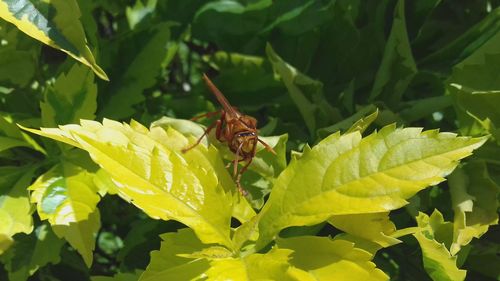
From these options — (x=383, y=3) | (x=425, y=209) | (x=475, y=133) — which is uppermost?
(x=383, y=3)

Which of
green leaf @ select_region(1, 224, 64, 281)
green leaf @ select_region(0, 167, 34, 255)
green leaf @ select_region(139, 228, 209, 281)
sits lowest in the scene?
green leaf @ select_region(1, 224, 64, 281)

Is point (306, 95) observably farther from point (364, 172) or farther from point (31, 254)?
point (31, 254)

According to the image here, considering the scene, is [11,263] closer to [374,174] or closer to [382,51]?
[374,174]

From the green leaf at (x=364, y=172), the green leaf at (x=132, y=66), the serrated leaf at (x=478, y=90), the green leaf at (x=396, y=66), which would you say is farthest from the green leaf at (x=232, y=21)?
the green leaf at (x=364, y=172)

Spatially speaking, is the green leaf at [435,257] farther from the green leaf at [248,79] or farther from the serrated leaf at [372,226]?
the green leaf at [248,79]

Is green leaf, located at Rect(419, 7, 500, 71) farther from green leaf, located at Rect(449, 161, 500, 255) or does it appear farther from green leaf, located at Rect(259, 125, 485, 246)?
green leaf, located at Rect(259, 125, 485, 246)

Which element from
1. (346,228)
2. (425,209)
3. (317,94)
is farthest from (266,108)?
(346,228)

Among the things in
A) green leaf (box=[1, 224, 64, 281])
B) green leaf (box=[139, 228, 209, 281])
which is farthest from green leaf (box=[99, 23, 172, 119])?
green leaf (box=[139, 228, 209, 281])

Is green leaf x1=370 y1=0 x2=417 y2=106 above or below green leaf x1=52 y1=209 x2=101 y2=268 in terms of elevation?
above
